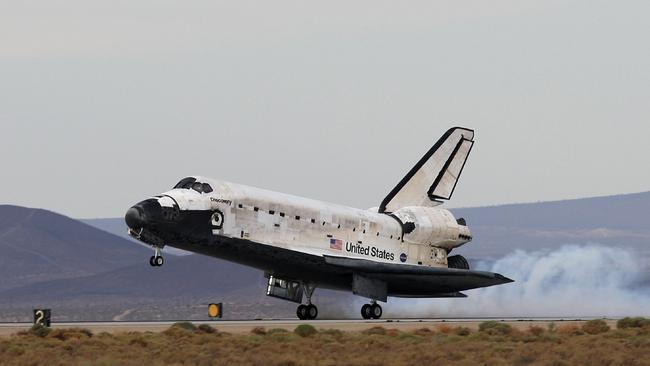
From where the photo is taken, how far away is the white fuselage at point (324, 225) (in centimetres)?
5019

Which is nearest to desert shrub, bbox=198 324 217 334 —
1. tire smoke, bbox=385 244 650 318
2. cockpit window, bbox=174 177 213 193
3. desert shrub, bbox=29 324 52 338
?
desert shrub, bbox=29 324 52 338

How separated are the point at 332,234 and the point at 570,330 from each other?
12.3m

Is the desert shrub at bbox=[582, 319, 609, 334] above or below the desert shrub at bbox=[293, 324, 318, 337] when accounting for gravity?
above

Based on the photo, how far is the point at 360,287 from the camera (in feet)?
178

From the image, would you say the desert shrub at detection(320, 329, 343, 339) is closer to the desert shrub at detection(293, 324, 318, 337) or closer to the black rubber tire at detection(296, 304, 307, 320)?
the desert shrub at detection(293, 324, 318, 337)

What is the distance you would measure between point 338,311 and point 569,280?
1577 centimetres

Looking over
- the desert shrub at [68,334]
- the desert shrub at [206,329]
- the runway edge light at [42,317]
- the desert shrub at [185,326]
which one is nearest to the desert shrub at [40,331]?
the desert shrub at [68,334]

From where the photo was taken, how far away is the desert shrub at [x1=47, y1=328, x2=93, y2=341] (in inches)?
1578

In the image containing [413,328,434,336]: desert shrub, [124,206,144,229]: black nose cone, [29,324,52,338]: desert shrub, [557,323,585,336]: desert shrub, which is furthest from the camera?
[124,206,144,229]: black nose cone

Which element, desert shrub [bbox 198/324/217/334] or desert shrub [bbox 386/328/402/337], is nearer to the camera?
desert shrub [bbox 386/328/402/337]

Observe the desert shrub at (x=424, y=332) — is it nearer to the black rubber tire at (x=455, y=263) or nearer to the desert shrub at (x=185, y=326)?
the desert shrub at (x=185, y=326)

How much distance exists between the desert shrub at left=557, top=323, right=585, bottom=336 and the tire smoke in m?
16.0

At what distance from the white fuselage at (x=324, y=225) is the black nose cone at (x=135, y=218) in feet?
3.17

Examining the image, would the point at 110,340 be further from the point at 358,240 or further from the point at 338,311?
the point at 338,311
